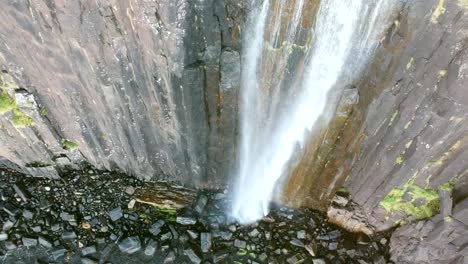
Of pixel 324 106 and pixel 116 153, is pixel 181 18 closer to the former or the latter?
pixel 324 106

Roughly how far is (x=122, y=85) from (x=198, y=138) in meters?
0.88

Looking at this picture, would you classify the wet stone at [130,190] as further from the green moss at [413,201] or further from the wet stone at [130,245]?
the green moss at [413,201]

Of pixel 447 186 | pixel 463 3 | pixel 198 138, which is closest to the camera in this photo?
pixel 463 3

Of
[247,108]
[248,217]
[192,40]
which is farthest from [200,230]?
[192,40]

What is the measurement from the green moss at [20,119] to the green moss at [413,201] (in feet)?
11.2

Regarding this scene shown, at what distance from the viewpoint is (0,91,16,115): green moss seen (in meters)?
3.66

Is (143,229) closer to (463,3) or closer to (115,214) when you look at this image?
(115,214)

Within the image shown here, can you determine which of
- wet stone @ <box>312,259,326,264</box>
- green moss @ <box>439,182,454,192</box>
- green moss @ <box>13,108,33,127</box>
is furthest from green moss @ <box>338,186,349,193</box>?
green moss @ <box>13,108,33,127</box>

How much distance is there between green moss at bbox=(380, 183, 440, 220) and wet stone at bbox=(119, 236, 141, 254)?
2.43m

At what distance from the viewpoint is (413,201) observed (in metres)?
3.70

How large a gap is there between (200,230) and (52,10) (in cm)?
251

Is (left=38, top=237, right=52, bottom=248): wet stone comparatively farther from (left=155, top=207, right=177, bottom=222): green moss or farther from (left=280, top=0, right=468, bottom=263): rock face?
(left=280, top=0, right=468, bottom=263): rock face

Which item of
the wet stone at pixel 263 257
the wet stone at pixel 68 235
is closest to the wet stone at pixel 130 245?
the wet stone at pixel 68 235

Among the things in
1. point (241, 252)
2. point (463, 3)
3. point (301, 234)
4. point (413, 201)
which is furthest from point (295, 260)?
point (463, 3)
